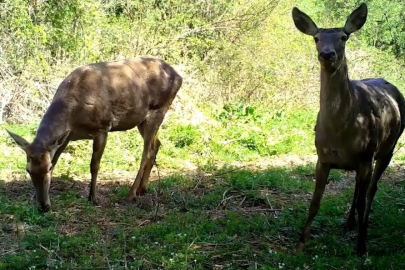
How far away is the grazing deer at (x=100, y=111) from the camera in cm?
720

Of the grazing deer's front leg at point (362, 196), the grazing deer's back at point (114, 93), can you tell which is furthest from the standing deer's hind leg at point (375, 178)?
the grazing deer's back at point (114, 93)

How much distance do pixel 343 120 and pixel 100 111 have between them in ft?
11.9

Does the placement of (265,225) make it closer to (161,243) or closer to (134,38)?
(161,243)

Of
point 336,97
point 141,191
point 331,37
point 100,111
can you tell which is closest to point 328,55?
point 331,37

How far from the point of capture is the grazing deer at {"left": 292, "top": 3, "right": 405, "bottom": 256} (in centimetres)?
563

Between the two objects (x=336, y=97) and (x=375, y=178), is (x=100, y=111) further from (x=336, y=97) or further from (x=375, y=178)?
(x=375, y=178)

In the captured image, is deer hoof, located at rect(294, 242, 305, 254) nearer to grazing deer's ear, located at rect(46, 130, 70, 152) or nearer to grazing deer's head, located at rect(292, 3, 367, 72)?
grazing deer's head, located at rect(292, 3, 367, 72)

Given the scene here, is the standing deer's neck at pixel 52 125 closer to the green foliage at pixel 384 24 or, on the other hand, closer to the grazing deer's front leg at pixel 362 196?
the grazing deer's front leg at pixel 362 196

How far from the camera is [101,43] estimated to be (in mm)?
13852

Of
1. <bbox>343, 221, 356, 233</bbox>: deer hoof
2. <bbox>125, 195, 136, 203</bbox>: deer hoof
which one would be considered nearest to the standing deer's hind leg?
<bbox>343, 221, 356, 233</bbox>: deer hoof

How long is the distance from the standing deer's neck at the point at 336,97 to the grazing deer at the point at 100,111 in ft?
11.3

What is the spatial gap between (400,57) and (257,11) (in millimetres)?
11567

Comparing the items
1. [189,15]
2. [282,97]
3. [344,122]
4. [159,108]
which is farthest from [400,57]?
[344,122]

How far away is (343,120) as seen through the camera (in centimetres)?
577
